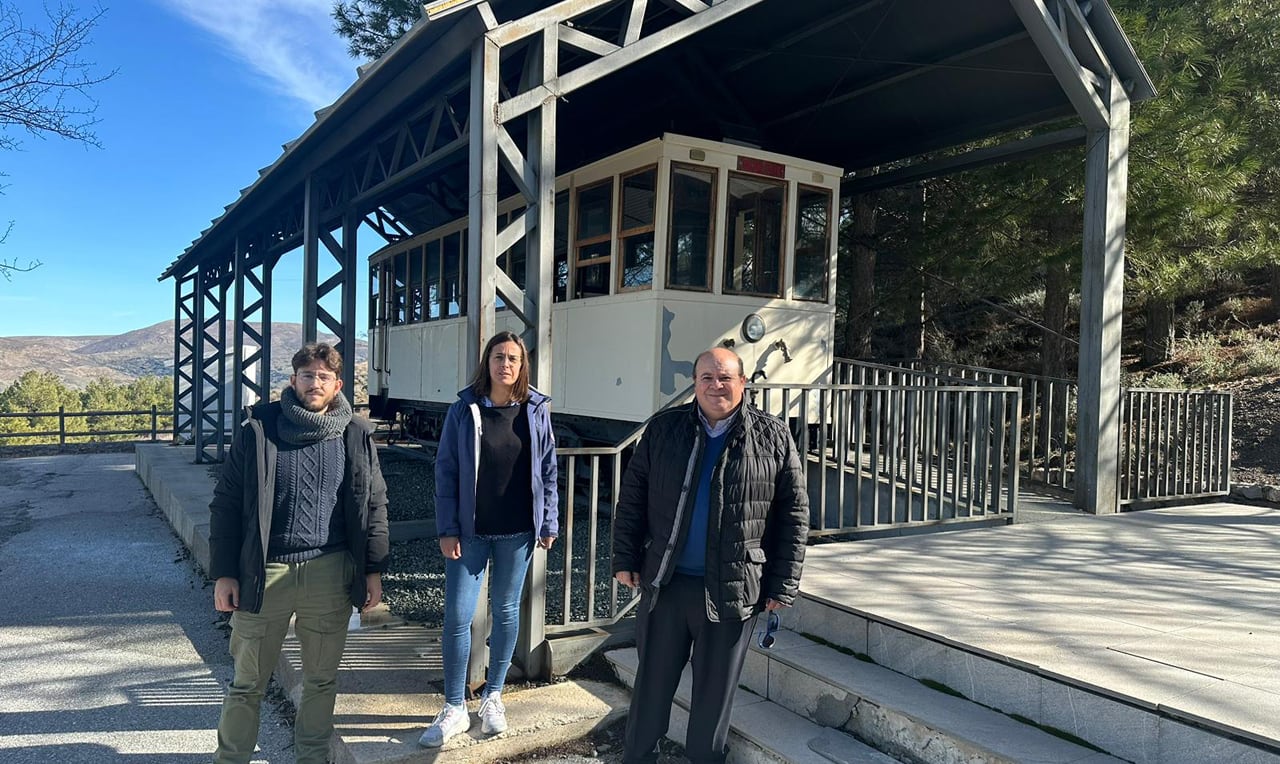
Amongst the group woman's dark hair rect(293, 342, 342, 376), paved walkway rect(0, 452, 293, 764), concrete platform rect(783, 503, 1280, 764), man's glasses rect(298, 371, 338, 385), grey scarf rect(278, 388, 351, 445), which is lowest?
paved walkway rect(0, 452, 293, 764)

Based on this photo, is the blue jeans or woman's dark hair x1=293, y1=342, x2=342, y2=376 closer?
woman's dark hair x1=293, y1=342, x2=342, y2=376

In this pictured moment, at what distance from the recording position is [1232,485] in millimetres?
8133

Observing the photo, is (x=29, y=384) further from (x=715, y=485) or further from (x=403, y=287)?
(x=715, y=485)

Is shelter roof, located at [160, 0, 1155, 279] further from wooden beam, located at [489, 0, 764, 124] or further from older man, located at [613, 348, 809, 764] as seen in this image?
older man, located at [613, 348, 809, 764]

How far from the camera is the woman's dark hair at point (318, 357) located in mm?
2881

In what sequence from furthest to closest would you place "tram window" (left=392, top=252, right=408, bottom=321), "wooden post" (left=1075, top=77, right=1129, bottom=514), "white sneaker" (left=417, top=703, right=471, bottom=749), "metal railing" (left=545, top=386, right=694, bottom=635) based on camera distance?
"tram window" (left=392, top=252, right=408, bottom=321) → "wooden post" (left=1075, top=77, right=1129, bottom=514) → "metal railing" (left=545, top=386, right=694, bottom=635) → "white sneaker" (left=417, top=703, right=471, bottom=749)

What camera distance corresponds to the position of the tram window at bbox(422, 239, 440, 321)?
10359mm

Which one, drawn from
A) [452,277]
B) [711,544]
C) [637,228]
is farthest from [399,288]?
[711,544]

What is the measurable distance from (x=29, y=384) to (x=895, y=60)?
6598 centimetres

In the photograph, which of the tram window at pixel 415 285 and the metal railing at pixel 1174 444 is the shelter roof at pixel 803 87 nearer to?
the tram window at pixel 415 285

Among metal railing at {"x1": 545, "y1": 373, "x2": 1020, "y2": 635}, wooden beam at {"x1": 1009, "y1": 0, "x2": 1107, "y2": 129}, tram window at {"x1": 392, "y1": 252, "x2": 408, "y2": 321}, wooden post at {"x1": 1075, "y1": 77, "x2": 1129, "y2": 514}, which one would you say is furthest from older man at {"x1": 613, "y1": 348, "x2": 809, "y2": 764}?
tram window at {"x1": 392, "y1": 252, "x2": 408, "y2": 321}

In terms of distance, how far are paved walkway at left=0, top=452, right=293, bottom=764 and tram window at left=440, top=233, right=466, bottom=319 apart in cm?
388

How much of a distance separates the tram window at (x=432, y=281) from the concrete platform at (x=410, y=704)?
241 inches

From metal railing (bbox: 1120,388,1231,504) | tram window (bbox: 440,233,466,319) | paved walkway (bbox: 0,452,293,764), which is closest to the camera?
paved walkway (bbox: 0,452,293,764)
